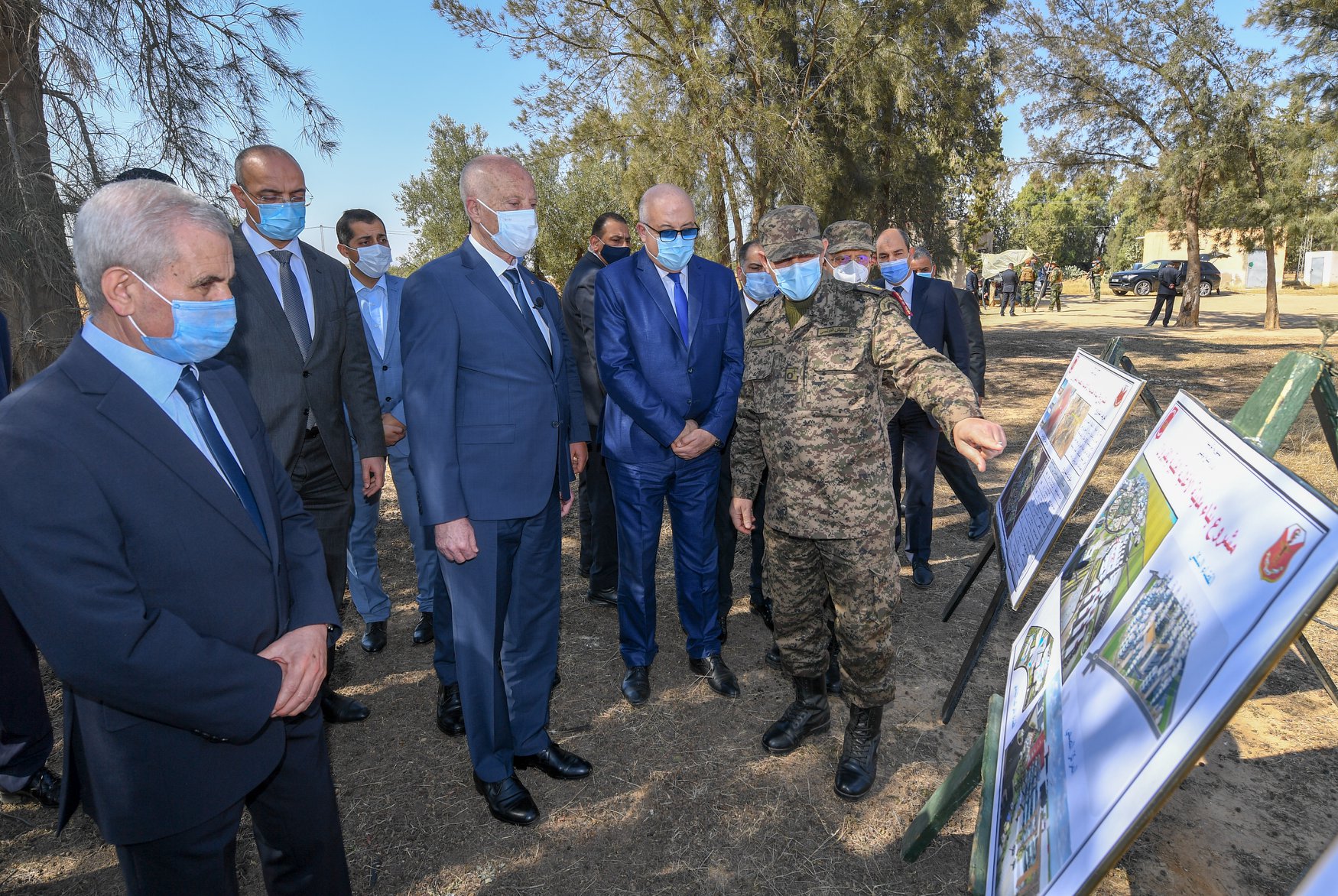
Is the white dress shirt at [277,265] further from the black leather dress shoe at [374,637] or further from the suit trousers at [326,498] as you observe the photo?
the black leather dress shoe at [374,637]

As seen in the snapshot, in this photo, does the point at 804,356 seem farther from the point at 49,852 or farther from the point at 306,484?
the point at 49,852

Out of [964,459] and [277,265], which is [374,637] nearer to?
[277,265]

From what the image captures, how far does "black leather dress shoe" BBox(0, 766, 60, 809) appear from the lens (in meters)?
2.77

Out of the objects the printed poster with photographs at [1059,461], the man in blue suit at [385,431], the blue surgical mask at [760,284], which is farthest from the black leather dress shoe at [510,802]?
the blue surgical mask at [760,284]

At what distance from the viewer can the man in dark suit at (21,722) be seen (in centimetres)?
266

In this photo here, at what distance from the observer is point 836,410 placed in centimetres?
263

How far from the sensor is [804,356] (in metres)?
2.67

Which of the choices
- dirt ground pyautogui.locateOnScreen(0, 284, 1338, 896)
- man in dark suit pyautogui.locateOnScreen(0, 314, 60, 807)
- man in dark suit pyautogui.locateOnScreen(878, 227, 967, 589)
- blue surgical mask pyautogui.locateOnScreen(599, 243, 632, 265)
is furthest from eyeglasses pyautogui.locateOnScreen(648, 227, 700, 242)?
man in dark suit pyautogui.locateOnScreen(0, 314, 60, 807)

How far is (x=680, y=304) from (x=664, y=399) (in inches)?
18.0

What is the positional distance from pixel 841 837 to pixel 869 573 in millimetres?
915

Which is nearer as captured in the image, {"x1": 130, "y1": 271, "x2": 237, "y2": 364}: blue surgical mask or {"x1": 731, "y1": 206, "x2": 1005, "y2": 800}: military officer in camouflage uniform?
{"x1": 130, "y1": 271, "x2": 237, "y2": 364}: blue surgical mask

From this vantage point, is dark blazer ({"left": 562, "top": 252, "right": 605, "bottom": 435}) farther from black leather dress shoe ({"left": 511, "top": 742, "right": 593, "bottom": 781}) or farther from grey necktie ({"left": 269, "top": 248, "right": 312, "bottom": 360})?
black leather dress shoe ({"left": 511, "top": 742, "right": 593, "bottom": 781})

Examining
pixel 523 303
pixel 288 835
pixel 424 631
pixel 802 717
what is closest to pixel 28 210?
pixel 424 631

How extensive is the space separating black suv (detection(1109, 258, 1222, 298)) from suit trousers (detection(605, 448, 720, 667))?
33.1 m
